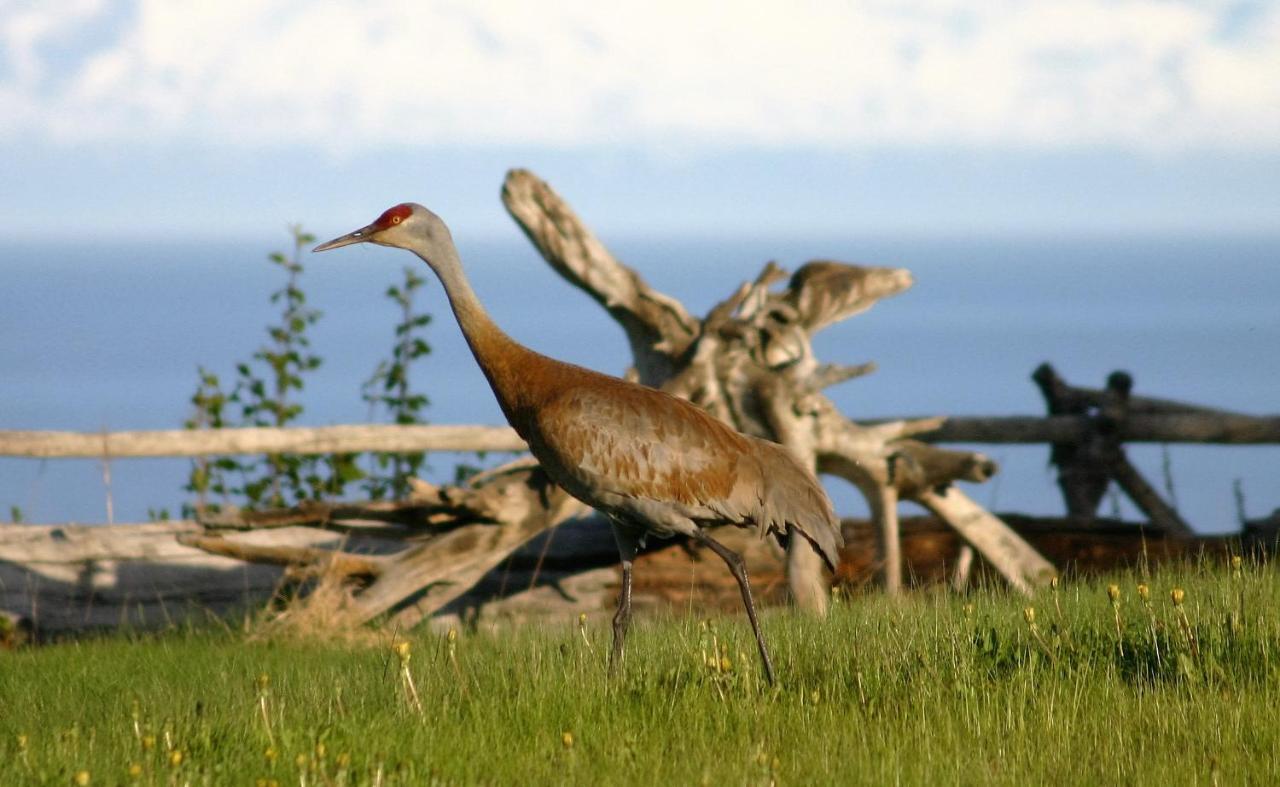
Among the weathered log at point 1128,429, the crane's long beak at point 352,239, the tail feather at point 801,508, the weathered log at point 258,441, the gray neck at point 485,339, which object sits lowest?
the tail feather at point 801,508

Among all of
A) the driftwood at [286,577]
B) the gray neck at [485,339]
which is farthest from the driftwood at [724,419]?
the gray neck at [485,339]

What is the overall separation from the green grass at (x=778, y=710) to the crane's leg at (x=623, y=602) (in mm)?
74

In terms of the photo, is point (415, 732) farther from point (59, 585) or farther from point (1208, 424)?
point (1208, 424)

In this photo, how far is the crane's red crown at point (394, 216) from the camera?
6.36m

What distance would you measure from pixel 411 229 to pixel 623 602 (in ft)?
6.09

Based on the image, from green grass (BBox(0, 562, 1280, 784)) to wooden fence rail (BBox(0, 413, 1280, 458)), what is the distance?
257 centimetres

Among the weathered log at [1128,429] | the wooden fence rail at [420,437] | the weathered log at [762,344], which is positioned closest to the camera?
the weathered log at [762,344]

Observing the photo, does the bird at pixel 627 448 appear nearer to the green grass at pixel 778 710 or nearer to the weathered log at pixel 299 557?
the green grass at pixel 778 710

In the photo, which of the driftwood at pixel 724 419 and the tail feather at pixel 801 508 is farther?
the driftwood at pixel 724 419

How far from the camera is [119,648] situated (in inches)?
316

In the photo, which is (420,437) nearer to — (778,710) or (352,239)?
(352,239)

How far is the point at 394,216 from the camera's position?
20.9 feet

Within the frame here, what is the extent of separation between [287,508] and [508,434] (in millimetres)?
1499

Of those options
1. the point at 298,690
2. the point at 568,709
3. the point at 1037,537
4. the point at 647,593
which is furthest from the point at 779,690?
the point at 1037,537
